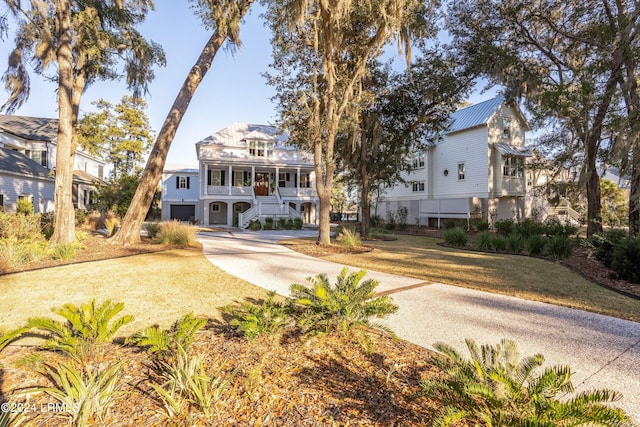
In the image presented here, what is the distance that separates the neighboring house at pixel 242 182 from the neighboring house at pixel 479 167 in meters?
9.82

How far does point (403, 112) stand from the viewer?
14938 millimetres

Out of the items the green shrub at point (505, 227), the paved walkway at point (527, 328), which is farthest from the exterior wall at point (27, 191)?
the green shrub at point (505, 227)

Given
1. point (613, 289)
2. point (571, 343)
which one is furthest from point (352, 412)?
point (613, 289)

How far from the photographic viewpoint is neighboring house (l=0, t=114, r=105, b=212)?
686 inches

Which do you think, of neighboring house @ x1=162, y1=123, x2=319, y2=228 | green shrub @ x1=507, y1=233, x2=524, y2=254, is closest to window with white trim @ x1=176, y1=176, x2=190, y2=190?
neighboring house @ x1=162, y1=123, x2=319, y2=228

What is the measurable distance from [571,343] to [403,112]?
13.4m

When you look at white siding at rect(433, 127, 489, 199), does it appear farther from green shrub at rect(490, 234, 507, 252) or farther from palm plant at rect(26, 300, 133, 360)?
palm plant at rect(26, 300, 133, 360)

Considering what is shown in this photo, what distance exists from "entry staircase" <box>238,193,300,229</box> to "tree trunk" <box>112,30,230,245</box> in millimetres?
11126

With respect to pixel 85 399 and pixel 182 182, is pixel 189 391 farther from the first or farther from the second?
pixel 182 182

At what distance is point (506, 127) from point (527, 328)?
21.5 m

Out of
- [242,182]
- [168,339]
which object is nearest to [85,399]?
[168,339]

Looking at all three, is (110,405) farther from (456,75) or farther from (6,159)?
(6,159)

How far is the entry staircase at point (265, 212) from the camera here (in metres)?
21.7

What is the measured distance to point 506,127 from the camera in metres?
20.9
